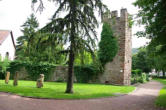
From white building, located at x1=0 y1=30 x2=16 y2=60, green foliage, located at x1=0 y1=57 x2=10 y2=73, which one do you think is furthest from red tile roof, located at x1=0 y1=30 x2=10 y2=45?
green foliage, located at x1=0 y1=57 x2=10 y2=73

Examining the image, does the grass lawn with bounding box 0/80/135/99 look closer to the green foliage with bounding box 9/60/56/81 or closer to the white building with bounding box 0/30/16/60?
the green foliage with bounding box 9/60/56/81

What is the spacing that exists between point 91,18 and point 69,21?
1581mm

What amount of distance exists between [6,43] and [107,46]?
73.5ft

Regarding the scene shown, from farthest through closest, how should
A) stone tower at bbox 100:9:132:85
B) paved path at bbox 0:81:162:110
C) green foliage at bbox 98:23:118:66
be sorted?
green foliage at bbox 98:23:118:66
stone tower at bbox 100:9:132:85
paved path at bbox 0:81:162:110

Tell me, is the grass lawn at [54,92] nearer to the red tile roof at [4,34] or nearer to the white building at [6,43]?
the white building at [6,43]

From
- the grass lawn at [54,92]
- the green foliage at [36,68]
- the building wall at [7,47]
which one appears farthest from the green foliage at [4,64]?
the building wall at [7,47]

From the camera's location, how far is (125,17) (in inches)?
792

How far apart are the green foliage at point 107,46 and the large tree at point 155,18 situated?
36.8 feet

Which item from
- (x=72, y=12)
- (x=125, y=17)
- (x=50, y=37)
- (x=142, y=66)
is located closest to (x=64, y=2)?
(x=72, y=12)

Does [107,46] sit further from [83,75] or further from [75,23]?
[75,23]

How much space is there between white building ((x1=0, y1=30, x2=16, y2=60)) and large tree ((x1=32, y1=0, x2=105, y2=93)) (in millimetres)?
23913

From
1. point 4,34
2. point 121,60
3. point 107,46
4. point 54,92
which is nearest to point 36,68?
point 107,46

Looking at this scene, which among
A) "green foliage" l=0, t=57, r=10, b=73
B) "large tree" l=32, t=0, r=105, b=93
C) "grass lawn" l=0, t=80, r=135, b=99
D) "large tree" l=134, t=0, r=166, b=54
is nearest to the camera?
"large tree" l=134, t=0, r=166, b=54

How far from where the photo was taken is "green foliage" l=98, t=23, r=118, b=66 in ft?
66.2
